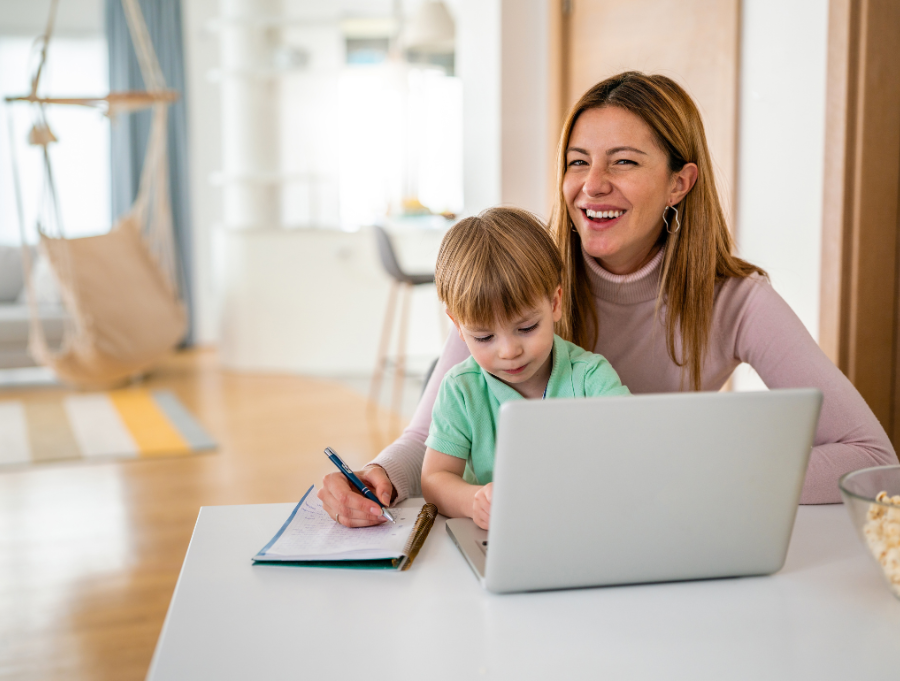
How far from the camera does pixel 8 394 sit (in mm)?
4723

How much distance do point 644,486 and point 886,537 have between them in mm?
199

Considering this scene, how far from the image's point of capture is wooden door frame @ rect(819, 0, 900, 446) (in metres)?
1.53

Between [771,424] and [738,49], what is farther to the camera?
[738,49]

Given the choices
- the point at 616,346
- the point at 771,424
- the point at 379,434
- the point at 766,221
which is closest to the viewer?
the point at 771,424

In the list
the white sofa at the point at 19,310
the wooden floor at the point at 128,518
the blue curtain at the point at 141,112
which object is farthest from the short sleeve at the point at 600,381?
the blue curtain at the point at 141,112

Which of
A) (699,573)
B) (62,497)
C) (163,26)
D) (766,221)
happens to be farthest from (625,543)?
(163,26)

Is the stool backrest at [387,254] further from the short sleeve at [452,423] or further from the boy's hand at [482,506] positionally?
the boy's hand at [482,506]

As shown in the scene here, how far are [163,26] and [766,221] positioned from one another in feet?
17.2

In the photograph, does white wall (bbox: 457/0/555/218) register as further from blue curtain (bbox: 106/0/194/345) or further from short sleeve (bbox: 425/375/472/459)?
blue curtain (bbox: 106/0/194/345)

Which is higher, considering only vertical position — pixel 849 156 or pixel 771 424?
pixel 849 156

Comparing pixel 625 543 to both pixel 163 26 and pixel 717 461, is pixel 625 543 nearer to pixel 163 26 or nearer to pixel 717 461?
pixel 717 461

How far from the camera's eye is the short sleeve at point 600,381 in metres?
1.00

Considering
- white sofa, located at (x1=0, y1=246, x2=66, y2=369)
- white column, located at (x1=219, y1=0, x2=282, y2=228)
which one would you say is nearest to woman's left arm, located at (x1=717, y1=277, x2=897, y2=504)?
white column, located at (x1=219, y1=0, x2=282, y2=228)

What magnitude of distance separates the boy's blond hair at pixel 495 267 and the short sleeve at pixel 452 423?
89 mm
